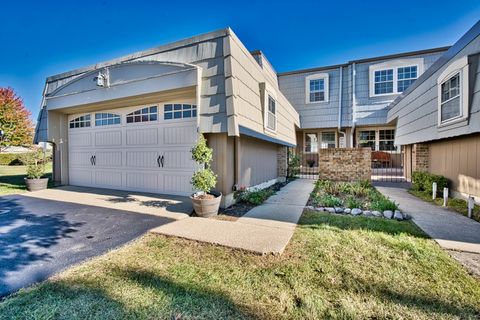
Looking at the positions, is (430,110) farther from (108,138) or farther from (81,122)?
(81,122)

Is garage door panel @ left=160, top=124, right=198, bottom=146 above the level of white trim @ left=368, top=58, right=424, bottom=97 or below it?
below

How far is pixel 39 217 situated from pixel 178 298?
4552mm

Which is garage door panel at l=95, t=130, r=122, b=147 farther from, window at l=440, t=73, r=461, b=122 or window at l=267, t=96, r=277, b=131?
window at l=440, t=73, r=461, b=122

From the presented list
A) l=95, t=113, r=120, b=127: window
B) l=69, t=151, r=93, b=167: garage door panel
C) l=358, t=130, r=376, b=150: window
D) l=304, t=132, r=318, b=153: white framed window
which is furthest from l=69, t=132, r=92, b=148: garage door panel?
l=358, t=130, r=376, b=150: window

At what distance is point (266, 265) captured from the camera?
9.53ft

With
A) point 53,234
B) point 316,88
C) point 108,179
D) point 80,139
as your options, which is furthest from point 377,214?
point 316,88

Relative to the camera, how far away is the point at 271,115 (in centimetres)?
834

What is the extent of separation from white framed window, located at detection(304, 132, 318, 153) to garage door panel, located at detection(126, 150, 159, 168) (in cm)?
1207

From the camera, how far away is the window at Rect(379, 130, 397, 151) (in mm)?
14851

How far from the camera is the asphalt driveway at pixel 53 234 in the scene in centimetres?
277

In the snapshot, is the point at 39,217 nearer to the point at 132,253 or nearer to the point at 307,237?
the point at 132,253

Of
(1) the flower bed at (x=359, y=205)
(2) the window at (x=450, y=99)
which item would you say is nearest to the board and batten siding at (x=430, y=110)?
(2) the window at (x=450, y=99)

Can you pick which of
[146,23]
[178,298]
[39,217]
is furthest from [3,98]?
[178,298]

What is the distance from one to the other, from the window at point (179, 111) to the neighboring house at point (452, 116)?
688cm
